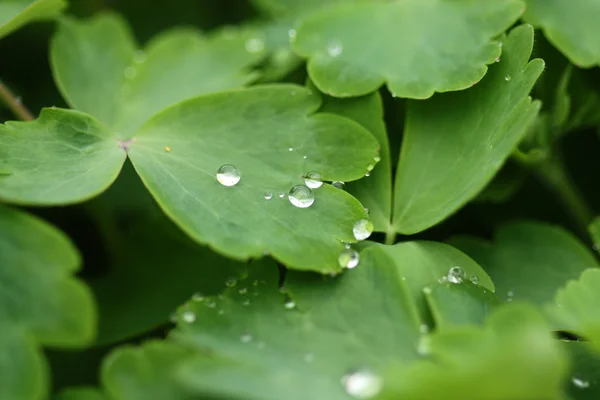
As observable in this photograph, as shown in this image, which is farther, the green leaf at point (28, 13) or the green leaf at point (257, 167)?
the green leaf at point (28, 13)

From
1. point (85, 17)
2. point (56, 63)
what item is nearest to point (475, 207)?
point (56, 63)

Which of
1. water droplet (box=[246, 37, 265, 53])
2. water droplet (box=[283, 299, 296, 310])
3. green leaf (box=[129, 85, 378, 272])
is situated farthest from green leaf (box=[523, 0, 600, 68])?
water droplet (box=[283, 299, 296, 310])

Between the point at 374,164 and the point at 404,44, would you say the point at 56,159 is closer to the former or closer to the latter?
the point at 374,164

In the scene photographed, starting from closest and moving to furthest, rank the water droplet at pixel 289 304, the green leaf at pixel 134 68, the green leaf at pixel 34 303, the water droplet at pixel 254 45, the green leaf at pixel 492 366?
the green leaf at pixel 492 366
the green leaf at pixel 34 303
the water droplet at pixel 289 304
the green leaf at pixel 134 68
the water droplet at pixel 254 45

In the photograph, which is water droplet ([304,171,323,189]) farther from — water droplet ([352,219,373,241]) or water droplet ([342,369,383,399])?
water droplet ([342,369,383,399])

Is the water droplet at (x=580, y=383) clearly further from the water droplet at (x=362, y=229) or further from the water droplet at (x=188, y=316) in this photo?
the water droplet at (x=188, y=316)

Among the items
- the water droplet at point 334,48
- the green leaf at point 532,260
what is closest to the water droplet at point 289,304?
the green leaf at point 532,260

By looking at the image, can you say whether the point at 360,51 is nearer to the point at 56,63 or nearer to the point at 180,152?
the point at 180,152
